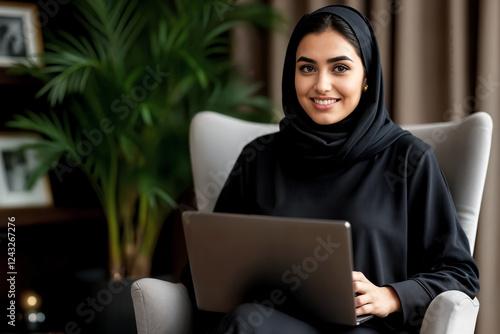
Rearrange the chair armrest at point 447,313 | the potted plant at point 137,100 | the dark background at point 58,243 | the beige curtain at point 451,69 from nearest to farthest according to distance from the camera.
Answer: the chair armrest at point 447,313
the beige curtain at point 451,69
the potted plant at point 137,100
the dark background at point 58,243

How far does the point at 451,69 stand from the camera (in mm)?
1979

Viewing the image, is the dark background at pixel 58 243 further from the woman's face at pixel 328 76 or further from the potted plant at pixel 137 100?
the woman's face at pixel 328 76

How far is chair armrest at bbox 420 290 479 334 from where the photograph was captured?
113 centimetres

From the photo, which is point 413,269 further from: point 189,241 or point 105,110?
point 105,110

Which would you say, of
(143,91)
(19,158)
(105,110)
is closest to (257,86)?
(143,91)

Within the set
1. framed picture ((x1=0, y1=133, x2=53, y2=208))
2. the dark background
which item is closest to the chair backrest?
the dark background

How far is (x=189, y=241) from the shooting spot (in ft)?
3.91

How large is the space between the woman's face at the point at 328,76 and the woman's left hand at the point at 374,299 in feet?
1.48

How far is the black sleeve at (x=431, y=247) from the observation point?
125cm

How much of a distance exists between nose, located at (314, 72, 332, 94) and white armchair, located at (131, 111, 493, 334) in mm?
414

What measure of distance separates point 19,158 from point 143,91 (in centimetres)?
72

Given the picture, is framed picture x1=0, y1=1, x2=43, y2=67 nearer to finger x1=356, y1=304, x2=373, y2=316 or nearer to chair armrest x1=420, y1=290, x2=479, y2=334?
finger x1=356, y1=304, x2=373, y2=316

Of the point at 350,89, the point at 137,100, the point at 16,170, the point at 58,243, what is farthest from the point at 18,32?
the point at 350,89

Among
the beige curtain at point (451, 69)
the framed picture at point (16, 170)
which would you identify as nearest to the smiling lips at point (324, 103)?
the beige curtain at point (451, 69)
